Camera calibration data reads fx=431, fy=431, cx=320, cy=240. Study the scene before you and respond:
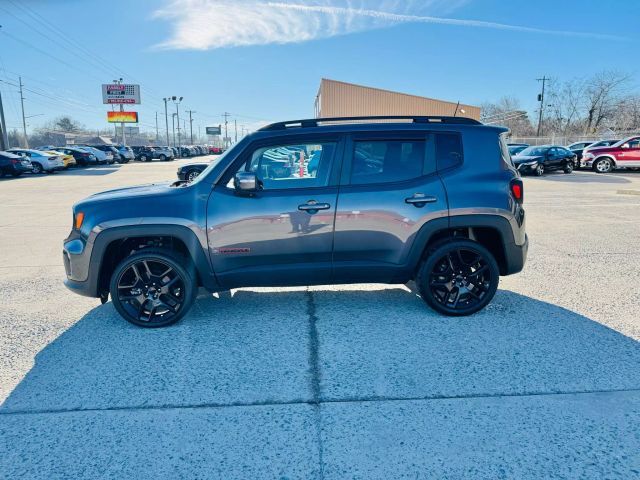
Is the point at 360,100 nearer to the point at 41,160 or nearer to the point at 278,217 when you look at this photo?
the point at 41,160

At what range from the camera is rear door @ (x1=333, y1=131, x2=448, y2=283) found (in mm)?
3861

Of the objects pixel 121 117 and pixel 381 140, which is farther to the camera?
pixel 121 117

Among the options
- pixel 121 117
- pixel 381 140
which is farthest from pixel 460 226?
pixel 121 117

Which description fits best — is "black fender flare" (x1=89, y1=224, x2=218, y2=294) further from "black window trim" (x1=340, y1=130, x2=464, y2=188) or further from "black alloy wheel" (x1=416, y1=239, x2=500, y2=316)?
"black alloy wheel" (x1=416, y1=239, x2=500, y2=316)

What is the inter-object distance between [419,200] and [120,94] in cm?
7549

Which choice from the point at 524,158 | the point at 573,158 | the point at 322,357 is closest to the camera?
the point at 322,357

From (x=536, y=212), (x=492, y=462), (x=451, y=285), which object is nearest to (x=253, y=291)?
(x=451, y=285)

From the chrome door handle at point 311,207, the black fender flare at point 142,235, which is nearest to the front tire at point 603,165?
the chrome door handle at point 311,207

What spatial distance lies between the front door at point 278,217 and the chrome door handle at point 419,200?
689 millimetres

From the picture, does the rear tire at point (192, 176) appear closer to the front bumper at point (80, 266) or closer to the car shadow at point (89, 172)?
the front bumper at point (80, 266)

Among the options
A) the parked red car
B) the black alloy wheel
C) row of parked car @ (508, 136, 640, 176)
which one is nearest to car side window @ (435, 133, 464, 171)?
the black alloy wheel

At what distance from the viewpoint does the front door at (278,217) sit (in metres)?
3.79

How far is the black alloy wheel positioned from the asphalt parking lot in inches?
6.9

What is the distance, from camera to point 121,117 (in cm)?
6981
